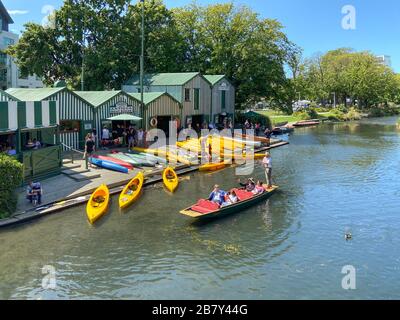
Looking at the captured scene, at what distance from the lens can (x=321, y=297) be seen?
12195mm

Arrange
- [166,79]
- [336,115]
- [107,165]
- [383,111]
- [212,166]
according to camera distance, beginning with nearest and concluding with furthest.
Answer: [107,165] < [212,166] < [166,79] < [336,115] < [383,111]

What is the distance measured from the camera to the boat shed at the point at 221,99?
46562mm

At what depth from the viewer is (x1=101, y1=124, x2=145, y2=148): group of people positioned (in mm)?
31953

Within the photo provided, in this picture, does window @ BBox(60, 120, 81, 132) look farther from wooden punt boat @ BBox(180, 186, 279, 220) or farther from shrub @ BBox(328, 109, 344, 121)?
shrub @ BBox(328, 109, 344, 121)

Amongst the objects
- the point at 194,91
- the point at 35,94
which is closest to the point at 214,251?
the point at 35,94

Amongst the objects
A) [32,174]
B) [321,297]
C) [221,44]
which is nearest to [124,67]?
[221,44]

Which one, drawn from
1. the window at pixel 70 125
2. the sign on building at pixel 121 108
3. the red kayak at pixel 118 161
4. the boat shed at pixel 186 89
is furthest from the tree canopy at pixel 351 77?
the red kayak at pixel 118 161

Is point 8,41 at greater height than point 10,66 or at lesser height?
greater

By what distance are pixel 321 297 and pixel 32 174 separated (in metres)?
15.3

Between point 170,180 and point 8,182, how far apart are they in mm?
9791

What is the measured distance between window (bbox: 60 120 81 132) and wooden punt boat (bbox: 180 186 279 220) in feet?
46.0

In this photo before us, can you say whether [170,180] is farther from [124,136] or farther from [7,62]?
[7,62]

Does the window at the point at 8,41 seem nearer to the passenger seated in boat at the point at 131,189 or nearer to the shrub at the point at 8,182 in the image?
the passenger seated in boat at the point at 131,189

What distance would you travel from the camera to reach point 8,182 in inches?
663
